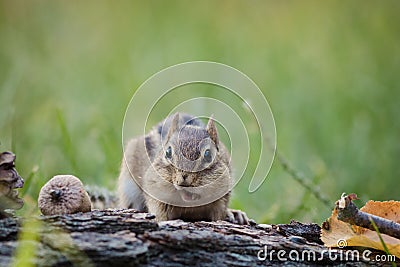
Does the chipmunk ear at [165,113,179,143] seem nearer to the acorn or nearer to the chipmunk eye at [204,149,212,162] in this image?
the chipmunk eye at [204,149,212,162]

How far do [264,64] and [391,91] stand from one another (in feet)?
5.93

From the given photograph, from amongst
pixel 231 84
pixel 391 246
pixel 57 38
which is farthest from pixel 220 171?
pixel 57 38

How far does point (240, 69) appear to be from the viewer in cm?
706

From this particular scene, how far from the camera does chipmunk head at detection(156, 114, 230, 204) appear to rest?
278 cm

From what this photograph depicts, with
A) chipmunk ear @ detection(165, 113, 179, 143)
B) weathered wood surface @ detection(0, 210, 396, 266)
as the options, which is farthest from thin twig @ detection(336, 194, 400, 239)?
chipmunk ear @ detection(165, 113, 179, 143)

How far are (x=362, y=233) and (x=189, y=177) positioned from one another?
746mm

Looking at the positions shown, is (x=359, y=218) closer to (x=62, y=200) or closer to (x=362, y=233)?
(x=362, y=233)

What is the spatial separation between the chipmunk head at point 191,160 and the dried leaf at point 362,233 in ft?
1.99

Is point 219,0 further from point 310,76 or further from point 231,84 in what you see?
point 231,84

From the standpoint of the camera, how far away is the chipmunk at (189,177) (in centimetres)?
282

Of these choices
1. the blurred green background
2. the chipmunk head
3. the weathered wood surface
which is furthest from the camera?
the blurred green background

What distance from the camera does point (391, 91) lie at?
581cm

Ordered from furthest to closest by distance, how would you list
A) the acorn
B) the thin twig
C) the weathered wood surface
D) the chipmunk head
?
1. the chipmunk head
2. the acorn
3. the thin twig
4. the weathered wood surface

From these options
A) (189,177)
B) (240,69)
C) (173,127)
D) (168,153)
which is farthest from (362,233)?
(240,69)
